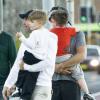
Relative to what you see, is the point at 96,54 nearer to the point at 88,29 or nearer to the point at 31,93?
the point at 31,93

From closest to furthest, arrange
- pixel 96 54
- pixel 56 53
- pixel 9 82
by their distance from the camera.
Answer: pixel 9 82, pixel 56 53, pixel 96 54

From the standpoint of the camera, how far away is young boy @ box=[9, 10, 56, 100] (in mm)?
6031

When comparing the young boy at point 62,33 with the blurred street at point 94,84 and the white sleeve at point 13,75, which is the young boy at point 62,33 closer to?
the white sleeve at point 13,75

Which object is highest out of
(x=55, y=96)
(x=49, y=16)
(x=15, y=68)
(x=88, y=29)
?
(x=49, y=16)

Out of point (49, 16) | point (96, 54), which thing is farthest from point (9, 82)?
point (96, 54)

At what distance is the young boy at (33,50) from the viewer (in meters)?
6.03

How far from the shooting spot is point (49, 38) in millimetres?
6109

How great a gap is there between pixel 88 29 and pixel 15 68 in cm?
5639

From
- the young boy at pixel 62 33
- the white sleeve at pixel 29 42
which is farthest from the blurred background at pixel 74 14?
the white sleeve at pixel 29 42

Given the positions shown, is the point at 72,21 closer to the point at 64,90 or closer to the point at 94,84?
the point at 64,90

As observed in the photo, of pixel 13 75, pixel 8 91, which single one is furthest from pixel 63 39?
pixel 8 91

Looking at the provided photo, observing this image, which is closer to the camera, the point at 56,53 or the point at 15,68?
the point at 15,68

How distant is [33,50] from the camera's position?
6.05m

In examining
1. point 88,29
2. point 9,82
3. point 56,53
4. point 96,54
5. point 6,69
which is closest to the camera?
point 9,82
